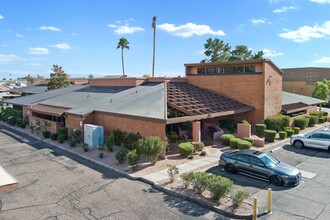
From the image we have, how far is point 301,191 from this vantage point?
45.9ft

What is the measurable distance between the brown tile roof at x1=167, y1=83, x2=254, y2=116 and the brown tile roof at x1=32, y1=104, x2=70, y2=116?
454 inches

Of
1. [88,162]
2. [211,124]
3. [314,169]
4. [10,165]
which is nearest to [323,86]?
[211,124]

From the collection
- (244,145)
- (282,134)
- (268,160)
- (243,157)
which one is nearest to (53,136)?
(244,145)

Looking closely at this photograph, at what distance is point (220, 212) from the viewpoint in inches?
460

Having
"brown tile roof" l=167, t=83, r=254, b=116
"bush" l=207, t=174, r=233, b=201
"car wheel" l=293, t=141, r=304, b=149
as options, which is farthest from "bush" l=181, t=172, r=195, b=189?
"car wheel" l=293, t=141, r=304, b=149

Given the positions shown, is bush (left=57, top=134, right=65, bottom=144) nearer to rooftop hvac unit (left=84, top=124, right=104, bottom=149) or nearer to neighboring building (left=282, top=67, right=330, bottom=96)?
rooftop hvac unit (left=84, top=124, right=104, bottom=149)

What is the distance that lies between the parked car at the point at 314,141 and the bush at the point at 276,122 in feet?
14.6

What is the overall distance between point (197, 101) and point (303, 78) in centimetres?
5602

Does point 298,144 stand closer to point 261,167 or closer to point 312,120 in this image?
point 261,167

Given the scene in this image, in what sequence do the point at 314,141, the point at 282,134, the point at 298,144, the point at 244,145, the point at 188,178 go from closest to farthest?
the point at 188,178 < the point at 244,145 < the point at 314,141 < the point at 298,144 < the point at 282,134

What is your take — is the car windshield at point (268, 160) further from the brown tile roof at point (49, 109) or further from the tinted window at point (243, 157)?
the brown tile roof at point (49, 109)

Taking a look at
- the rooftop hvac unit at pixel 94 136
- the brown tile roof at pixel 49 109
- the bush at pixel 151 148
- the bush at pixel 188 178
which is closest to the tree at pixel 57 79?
the brown tile roof at pixel 49 109

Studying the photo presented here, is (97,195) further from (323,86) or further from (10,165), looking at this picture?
(323,86)

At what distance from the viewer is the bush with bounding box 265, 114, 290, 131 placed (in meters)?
27.9
